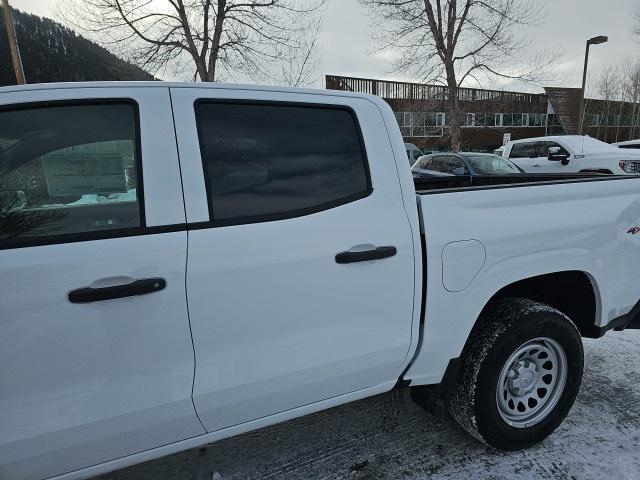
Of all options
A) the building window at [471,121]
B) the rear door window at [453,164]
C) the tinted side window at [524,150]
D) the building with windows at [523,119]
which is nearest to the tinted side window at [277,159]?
the rear door window at [453,164]

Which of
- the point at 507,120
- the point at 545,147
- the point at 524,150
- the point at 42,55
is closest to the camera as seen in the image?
the point at 545,147

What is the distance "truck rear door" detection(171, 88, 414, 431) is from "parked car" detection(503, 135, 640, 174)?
424 inches

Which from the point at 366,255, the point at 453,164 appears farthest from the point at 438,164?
the point at 366,255

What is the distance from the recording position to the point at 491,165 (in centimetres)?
1040

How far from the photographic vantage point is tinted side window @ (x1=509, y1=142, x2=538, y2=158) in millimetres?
12820

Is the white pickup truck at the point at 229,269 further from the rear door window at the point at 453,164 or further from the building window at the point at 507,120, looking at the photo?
the building window at the point at 507,120

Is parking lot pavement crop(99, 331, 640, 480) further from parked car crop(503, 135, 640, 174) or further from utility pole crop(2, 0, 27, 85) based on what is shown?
utility pole crop(2, 0, 27, 85)

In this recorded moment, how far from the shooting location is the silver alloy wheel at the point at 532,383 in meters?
2.41

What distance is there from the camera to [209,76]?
13766 millimetres

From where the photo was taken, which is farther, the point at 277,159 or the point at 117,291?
the point at 277,159

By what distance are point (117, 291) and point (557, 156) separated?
12.2 m

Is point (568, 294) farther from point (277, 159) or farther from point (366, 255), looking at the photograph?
point (277, 159)

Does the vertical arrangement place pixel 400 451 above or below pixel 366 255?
below

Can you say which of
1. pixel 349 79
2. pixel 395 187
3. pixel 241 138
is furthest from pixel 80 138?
pixel 349 79
